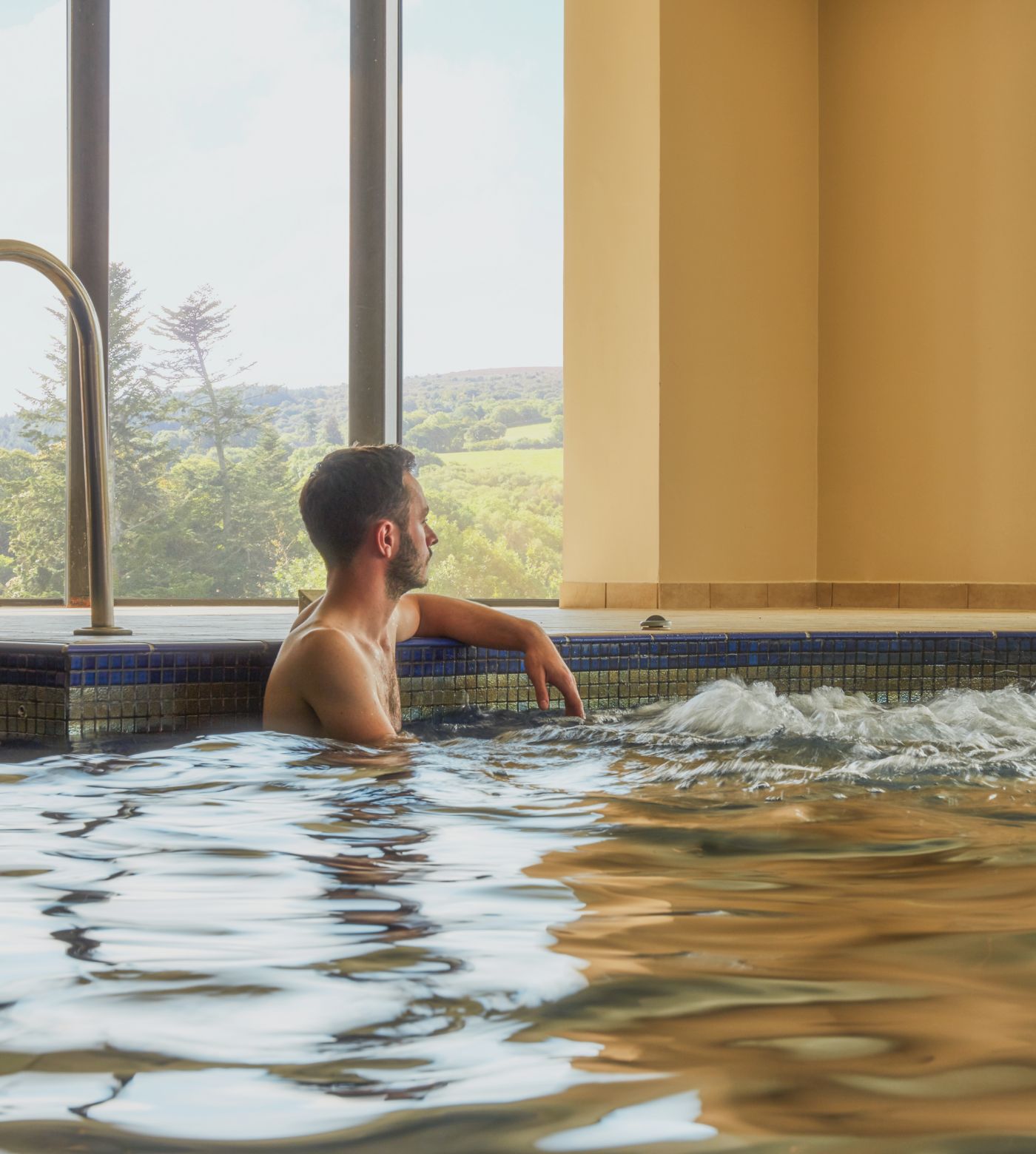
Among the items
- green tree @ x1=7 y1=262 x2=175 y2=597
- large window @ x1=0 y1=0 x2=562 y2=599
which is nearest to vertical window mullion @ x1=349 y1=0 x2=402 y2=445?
large window @ x1=0 y1=0 x2=562 y2=599

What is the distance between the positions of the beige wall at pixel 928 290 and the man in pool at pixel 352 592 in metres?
3.91

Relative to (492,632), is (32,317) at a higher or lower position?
higher

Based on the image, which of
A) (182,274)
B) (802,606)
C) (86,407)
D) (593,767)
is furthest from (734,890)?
(182,274)

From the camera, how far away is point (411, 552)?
7.78ft

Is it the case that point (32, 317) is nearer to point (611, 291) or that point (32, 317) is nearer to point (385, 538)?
point (611, 291)

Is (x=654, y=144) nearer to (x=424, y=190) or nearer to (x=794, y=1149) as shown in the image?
(x=424, y=190)

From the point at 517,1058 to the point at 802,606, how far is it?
17.0ft

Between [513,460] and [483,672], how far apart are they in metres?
5.43

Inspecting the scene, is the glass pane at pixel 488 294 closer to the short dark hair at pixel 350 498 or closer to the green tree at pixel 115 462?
the green tree at pixel 115 462

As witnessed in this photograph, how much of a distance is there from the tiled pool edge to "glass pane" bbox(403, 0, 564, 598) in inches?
154

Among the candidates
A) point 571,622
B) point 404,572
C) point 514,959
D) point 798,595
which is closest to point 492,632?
point 404,572

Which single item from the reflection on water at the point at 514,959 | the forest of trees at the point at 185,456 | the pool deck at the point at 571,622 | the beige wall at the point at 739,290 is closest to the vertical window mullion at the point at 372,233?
the forest of trees at the point at 185,456

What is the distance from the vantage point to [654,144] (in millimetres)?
5484

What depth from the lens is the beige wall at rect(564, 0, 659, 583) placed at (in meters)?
5.52
